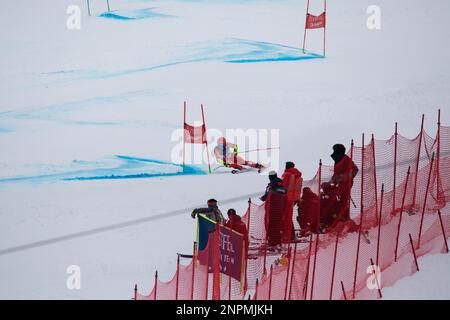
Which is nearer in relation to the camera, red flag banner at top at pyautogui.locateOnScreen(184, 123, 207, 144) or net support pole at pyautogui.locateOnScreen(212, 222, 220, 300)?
net support pole at pyautogui.locateOnScreen(212, 222, 220, 300)

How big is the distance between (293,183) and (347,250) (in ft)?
2.88

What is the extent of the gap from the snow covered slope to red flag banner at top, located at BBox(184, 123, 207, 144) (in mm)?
194

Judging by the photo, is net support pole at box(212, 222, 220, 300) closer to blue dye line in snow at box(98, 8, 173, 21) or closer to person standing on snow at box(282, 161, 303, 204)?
person standing on snow at box(282, 161, 303, 204)

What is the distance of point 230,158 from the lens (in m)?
10.8

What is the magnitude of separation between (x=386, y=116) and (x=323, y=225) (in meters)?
2.85

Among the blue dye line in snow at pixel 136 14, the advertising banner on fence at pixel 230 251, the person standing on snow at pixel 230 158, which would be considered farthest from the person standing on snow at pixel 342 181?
the blue dye line in snow at pixel 136 14

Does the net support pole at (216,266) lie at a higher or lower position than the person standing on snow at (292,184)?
lower

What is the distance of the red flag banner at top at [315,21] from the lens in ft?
38.8

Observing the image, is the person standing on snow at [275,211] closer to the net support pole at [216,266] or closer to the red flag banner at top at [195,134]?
the net support pole at [216,266]

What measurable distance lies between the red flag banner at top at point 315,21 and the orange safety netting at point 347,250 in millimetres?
3097

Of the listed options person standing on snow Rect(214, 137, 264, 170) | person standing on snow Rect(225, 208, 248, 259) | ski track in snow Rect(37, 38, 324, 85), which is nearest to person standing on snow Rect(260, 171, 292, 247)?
person standing on snow Rect(225, 208, 248, 259)

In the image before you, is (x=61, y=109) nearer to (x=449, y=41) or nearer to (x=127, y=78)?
(x=127, y=78)

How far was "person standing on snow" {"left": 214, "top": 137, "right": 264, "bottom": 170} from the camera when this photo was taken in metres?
10.8
